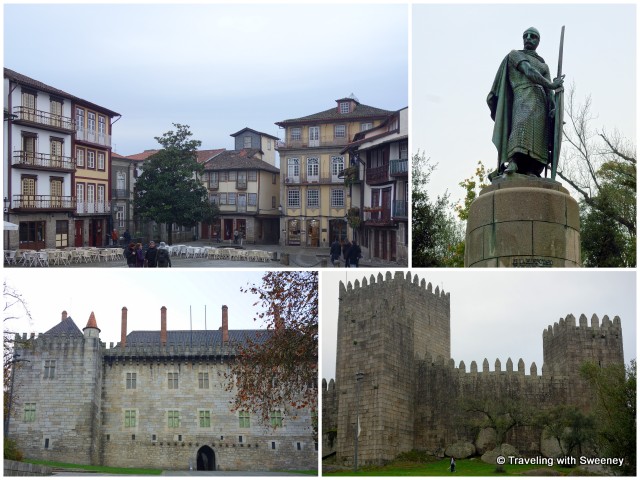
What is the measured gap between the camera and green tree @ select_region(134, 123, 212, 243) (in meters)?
35.9

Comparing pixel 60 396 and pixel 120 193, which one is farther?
pixel 60 396

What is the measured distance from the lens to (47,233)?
29719 mm

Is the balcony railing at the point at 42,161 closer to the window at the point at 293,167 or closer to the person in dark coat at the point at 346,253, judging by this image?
the window at the point at 293,167

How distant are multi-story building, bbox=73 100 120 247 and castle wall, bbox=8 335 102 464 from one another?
6.61 m

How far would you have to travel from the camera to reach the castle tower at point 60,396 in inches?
1411

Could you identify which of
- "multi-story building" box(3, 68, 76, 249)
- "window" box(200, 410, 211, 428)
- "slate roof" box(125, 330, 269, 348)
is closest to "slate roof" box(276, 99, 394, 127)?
"multi-story building" box(3, 68, 76, 249)

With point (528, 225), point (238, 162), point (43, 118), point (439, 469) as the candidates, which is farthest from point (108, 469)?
point (528, 225)

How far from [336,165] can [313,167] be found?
1.09 metres

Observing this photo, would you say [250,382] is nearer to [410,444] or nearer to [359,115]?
[410,444]

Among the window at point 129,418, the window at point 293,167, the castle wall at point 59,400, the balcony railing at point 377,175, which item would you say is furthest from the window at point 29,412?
the balcony railing at point 377,175

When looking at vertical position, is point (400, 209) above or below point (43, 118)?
below

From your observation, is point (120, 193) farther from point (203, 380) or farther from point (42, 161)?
point (203, 380)

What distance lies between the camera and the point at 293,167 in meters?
37.9

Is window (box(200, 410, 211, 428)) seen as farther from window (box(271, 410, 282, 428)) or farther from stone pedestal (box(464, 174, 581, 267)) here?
stone pedestal (box(464, 174, 581, 267))
